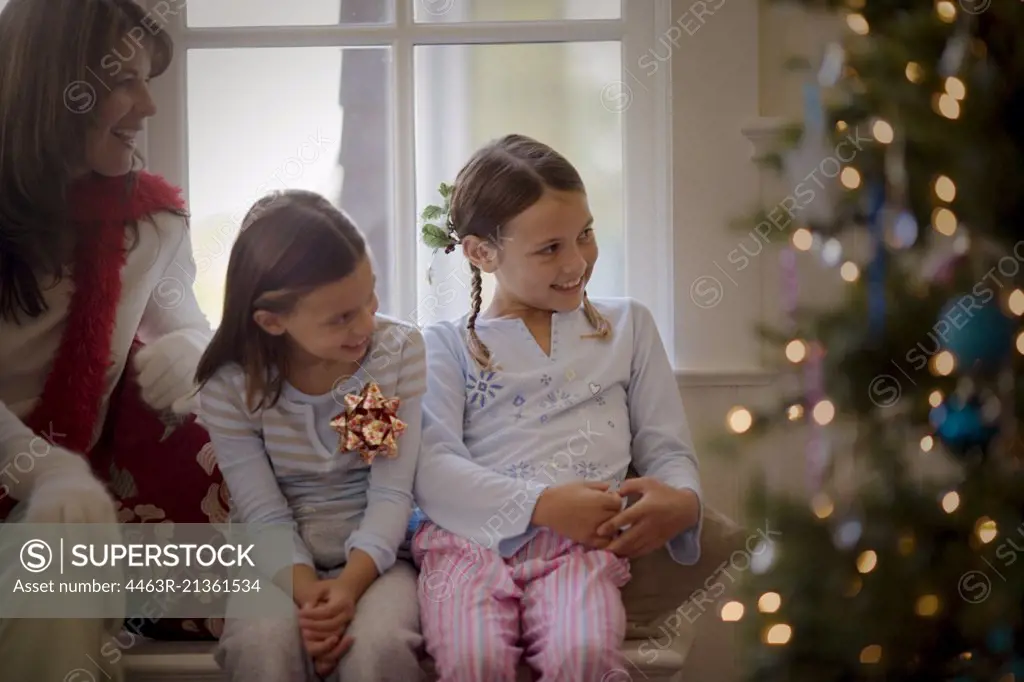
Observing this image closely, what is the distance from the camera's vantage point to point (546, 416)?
1563 millimetres

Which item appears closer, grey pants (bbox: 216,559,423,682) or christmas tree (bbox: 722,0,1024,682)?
christmas tree (bbox: 722,0,1024,682)

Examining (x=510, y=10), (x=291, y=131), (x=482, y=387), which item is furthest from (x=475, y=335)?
(x=510, y=10)

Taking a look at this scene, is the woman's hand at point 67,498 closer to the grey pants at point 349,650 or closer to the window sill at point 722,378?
the grey pants at point 349,650

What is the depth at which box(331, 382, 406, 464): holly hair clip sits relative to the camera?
149 cm

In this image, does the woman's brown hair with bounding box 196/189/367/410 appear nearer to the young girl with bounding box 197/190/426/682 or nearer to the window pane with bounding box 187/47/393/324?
the young girl with bounding box 197/190/426/682

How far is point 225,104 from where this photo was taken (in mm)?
1865

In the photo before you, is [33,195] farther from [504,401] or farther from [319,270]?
[504,401]

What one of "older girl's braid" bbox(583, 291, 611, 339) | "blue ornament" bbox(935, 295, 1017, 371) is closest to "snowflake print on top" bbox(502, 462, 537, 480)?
"older girl's braid" bbox(583, 291, 611, 339)

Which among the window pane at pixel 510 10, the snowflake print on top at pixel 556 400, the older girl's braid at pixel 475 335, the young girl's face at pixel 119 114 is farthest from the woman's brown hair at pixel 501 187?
the young girl's face at pixel 119 114

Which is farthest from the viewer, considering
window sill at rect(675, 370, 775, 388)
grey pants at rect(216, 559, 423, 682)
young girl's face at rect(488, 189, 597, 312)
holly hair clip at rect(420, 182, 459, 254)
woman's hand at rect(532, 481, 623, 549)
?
window sill at rect(675, 370, 775, 388)

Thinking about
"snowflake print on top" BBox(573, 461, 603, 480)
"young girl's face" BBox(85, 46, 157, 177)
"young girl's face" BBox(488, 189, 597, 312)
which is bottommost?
"snowflake print on top" BBox(573, 461, 603, 480)

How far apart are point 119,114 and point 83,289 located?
0.27 m

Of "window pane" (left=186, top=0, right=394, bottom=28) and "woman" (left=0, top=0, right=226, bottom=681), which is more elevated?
"window pane" (left=186, top=0, right=394, bottom=28)

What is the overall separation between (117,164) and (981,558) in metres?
1.31
